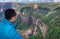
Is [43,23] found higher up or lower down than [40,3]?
lower down

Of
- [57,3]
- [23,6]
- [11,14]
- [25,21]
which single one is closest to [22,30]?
[25,21]

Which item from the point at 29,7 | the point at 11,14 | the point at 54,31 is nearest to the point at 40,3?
the point at 29,7

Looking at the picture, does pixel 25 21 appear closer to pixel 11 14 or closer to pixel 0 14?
pixel 0 14

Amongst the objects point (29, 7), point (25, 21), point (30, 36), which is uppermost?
point (29, 7)

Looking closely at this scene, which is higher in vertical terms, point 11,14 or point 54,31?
point 11,14

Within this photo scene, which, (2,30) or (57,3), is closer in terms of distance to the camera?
(2,30)

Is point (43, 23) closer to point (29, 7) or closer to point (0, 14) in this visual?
point (29, 7)

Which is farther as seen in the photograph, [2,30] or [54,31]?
[54,31]

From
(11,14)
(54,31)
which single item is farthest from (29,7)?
(11,14)

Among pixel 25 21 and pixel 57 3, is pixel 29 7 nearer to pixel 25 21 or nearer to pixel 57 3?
pixel 25 21
